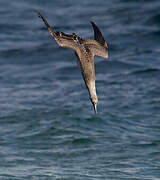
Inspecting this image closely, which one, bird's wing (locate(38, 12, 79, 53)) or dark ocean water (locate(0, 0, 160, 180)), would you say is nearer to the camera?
bird's wing (locate(38, 12, 79, 53))

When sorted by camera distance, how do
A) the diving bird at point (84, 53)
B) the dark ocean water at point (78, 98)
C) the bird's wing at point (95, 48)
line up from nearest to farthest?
the diving bird at point (84, 53) < the bird's wing at point (95, 48) < the dark ocean water at point (78, 98)

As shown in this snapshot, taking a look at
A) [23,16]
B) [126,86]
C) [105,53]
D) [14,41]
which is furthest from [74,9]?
[105,53]

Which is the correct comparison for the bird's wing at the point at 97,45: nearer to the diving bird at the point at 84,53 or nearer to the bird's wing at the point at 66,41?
the diving bird at the point at 84,53

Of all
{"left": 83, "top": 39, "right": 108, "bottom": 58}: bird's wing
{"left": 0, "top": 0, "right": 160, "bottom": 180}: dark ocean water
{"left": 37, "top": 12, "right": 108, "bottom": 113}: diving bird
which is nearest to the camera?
{"left": 37, "top": 12, "right": 108, "bottom": 113}: diving bird

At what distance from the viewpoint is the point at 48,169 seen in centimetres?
920

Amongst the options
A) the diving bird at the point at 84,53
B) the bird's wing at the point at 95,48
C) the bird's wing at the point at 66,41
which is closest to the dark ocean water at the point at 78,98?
the bird's wing at the point at 95,48

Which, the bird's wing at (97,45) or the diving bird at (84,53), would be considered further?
the bird's wing at (97,45)

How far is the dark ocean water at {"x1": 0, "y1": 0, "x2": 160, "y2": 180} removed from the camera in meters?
9.53

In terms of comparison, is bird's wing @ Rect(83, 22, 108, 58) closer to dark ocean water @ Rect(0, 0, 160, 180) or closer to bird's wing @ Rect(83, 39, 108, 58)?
bird's wing @ Rect(83, 39, 108, 58)

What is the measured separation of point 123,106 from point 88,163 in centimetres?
328

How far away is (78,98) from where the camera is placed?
13.0 meters

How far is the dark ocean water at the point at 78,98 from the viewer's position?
953cm

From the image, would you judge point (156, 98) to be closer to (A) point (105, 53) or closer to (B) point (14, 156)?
(B) point (14, 156)

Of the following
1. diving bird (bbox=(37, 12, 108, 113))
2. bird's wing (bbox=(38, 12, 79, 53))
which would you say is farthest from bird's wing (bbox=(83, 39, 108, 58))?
bird's wing (bbox=(38, 12, 79, 53))
